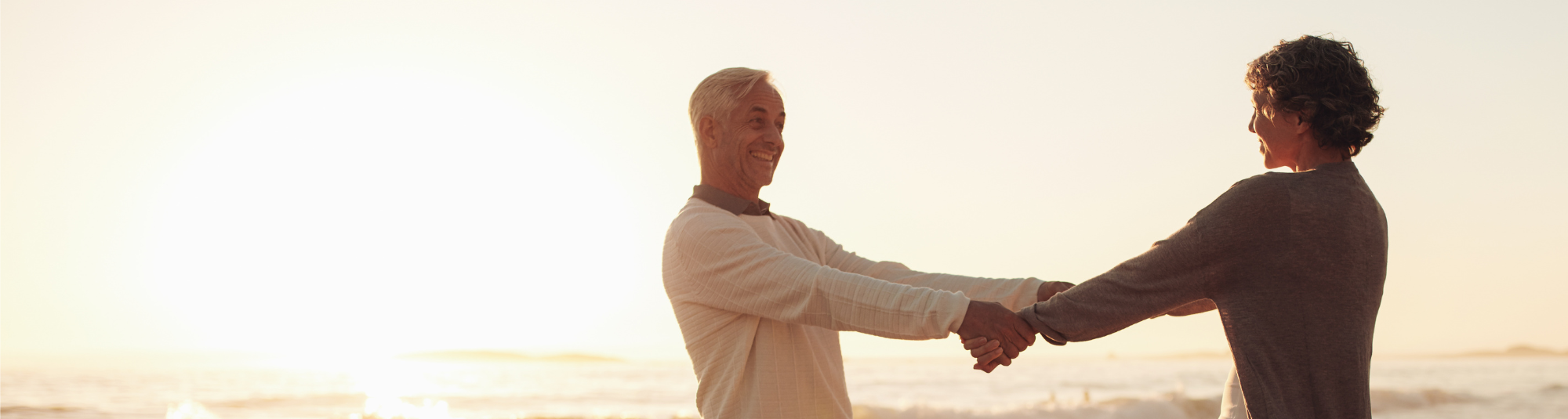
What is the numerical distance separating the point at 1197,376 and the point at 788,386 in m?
22.9

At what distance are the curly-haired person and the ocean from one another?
12.7 meters

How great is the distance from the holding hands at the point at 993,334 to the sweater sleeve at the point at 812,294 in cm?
10

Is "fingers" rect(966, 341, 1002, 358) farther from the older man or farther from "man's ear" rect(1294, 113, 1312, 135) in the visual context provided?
"man's ear" rect(1294, 113, 1312, 135)

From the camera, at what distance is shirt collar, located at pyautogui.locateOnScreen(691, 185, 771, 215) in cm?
357

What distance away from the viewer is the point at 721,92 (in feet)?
12.1

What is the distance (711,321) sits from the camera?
334 cm

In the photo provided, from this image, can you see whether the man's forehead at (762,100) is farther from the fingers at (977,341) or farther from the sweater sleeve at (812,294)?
the fingers at (977,341)

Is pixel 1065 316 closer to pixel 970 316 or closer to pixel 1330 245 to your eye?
pixel 970 316

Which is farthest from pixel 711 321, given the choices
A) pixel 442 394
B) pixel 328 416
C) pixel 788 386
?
pixel 442 394

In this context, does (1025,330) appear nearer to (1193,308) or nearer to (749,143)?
(1193,308)

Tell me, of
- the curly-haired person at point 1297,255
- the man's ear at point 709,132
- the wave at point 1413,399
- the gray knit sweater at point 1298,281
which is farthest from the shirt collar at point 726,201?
the wave at point 1413,399

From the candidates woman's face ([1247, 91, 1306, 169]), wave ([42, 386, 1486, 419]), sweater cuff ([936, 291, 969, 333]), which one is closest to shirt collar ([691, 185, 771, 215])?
sweater cuff ([936, 291, 969, 333])

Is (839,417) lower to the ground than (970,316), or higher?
lower

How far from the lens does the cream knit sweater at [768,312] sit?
3.04 meters
